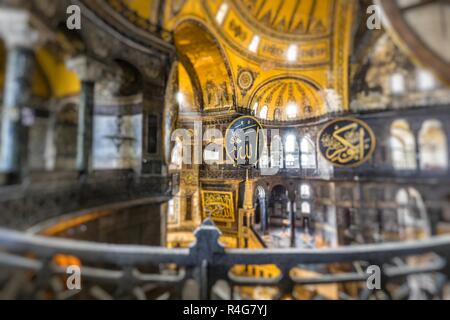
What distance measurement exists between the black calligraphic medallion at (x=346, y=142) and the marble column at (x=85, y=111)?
2445 millimetres

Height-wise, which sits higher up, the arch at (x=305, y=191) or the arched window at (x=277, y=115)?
the arched window at (x=277, y=115)

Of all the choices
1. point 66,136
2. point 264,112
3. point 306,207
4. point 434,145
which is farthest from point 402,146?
point 66,136

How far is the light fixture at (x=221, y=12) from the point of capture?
12.3ft

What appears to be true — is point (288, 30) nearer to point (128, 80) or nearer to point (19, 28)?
point (128, 80)

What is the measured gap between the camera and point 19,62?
1.41 meters

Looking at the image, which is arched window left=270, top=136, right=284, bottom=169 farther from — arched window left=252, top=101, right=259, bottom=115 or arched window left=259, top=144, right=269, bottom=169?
arched window left=252, top=101, right=259, bottom=115

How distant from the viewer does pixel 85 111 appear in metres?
2.06

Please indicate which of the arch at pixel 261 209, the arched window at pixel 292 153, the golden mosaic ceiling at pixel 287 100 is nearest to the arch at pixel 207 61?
the golden mosaic ceiling at pixel 287 100

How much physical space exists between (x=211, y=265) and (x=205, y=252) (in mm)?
119

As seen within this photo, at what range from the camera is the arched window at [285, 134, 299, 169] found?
232 cm

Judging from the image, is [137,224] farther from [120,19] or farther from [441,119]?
[441,119]

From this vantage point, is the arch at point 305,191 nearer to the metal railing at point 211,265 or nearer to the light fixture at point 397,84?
the metal railing at point 211,265
